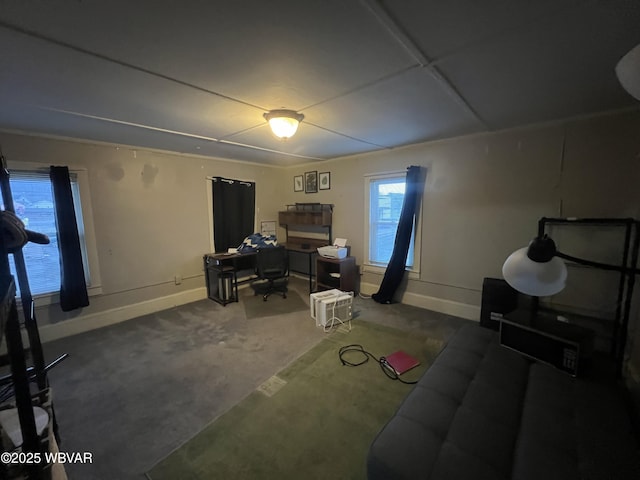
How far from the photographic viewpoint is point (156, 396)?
6.84 ft

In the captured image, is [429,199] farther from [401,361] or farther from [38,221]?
[38,221]

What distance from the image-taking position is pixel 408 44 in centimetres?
133

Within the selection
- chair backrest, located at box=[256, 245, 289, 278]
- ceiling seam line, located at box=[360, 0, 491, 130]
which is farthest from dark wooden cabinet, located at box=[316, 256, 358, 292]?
ceiling seam line, located at box=[360, 0, 491, 130]

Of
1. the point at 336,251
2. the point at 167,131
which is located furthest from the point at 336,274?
the point at 167,131

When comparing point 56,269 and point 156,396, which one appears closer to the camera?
point 156,396

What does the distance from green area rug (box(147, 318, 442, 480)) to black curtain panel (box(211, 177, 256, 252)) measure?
274 cm

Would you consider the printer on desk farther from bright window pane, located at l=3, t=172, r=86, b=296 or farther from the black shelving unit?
bright window pane, located at l=3, t=172, r=86, b=296

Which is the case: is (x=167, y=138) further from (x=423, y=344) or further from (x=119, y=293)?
(x=423, y=344)

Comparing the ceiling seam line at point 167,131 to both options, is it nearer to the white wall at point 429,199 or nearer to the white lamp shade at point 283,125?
the white wall at point 429,199

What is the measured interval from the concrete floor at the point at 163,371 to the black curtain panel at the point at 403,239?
0.25m

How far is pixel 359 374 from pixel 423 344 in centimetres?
89

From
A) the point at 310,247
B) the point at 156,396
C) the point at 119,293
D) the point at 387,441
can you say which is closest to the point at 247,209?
the point at 310,247

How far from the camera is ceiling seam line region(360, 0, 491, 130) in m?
1.09

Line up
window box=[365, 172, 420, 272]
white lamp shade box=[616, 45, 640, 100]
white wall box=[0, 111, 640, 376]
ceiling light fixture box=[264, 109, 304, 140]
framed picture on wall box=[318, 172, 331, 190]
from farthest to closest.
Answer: framed picture on wall box=[318, 172, 331, 190]
window box=[365, 172, 420, 272]
white wall box=[0, 111, 640, 376]
ceiling light fixture box=[264, 109, 304, 140]
white lamp shade box=[616, 45, 640, 100]
